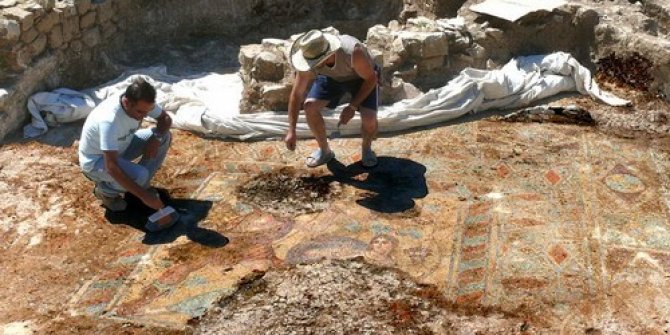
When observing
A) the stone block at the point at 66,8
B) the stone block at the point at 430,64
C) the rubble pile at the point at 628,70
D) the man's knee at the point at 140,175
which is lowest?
the rubble pile at the point at 628,70

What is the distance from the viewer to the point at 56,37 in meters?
7.63

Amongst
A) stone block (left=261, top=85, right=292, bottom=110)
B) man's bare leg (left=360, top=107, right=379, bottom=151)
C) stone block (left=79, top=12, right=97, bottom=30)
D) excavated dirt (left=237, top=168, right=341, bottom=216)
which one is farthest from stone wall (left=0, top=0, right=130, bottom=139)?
man's bare leg (left=360, top=107, right=379, bottom=151)

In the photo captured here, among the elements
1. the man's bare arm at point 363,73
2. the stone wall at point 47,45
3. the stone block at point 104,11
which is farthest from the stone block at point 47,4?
A: the man's bare arm at point 363,73

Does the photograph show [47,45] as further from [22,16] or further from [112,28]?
[112,28]

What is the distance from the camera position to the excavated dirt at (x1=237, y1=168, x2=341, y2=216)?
18.9 ft

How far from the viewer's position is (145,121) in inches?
288

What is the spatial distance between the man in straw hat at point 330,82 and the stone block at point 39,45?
122 inches

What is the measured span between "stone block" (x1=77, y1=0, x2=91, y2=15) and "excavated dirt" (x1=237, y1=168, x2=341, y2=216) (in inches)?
128

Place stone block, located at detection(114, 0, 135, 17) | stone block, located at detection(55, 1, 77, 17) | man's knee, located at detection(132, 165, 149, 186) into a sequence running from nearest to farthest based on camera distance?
man's knee, located at detection(132, 165, 149, 186)
stone block, located at detection(55, 1, 77, 17)
stone block, located at detection(114, 0, 135, 17)

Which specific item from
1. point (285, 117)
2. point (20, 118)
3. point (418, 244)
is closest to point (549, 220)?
point (418, 244)

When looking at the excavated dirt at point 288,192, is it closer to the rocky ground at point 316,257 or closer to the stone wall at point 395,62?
the rocky ground at point 316,257

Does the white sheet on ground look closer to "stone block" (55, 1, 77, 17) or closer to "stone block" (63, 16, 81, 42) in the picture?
"stone block" (63, 16, 81, 42)

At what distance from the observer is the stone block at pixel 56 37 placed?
7.57 meters

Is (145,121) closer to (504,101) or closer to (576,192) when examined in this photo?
(504,101)
